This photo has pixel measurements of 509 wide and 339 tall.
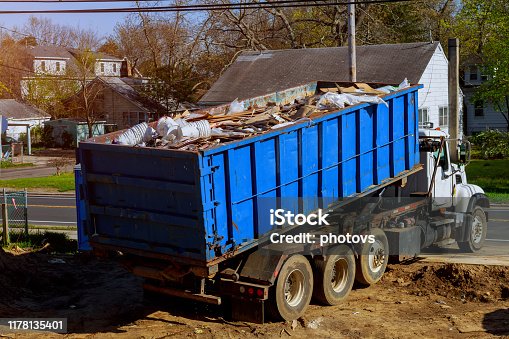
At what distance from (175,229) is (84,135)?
158ft

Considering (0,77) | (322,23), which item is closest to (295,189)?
(322,23)

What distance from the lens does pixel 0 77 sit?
6744cm

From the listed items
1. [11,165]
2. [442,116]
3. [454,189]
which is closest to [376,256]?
[454,189]

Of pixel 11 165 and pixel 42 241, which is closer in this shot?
pixel 42 241

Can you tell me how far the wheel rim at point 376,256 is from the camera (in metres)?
12.5

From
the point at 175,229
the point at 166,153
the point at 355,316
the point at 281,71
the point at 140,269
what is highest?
the point at 281,71

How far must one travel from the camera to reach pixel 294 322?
10.5 meters

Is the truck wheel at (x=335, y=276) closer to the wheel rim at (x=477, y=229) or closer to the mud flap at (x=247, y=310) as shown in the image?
the mud flap at (x=247, y=310)

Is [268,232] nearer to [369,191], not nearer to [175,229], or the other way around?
[175,229]

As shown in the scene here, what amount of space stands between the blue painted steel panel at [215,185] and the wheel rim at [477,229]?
457 cm

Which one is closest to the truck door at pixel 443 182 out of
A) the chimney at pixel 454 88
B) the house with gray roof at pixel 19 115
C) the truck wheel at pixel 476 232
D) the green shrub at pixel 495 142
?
the truck wheel at pixel 476 232

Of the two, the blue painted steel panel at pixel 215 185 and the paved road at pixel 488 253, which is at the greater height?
the blue painted steel panel at pixel 215 185

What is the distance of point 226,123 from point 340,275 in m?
3.31

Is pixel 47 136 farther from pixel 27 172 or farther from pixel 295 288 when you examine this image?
pixel 295 288
